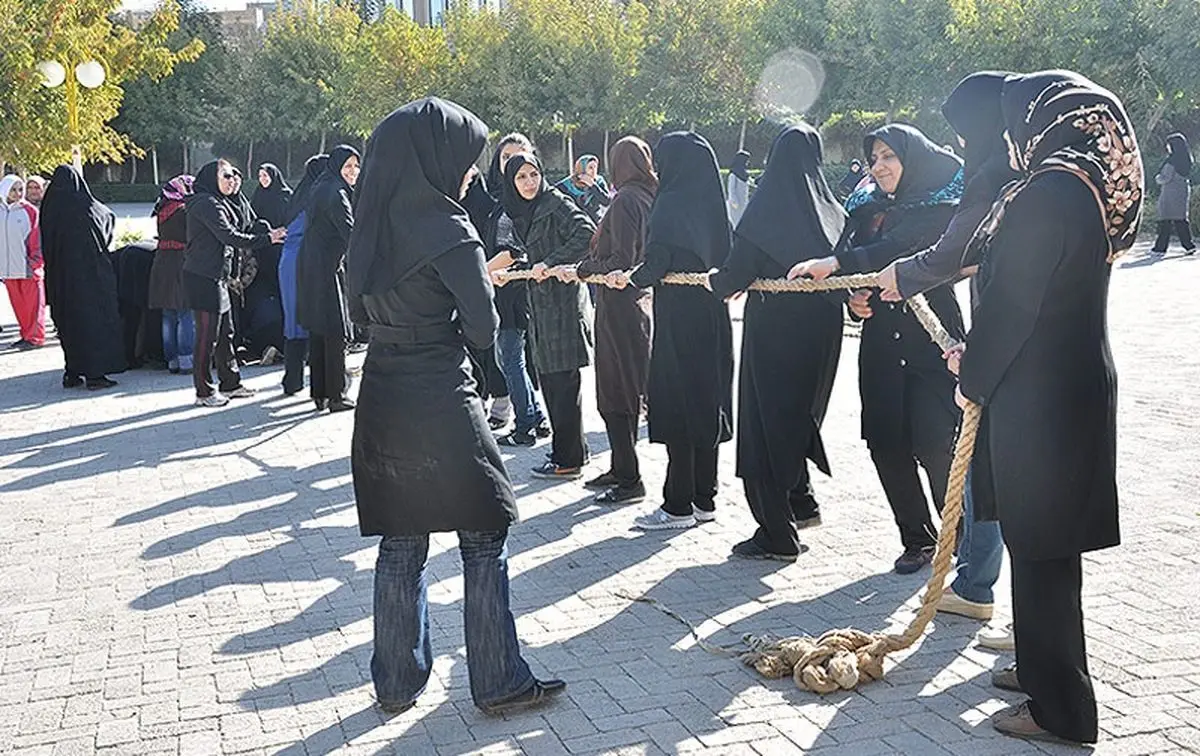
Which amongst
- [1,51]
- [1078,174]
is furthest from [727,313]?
[1,51]

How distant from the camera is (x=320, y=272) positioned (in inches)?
389

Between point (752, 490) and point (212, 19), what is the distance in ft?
184

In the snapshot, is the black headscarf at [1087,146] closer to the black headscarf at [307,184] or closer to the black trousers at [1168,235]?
the black headscarf at [307,184]

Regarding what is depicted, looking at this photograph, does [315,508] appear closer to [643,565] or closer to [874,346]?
[643,565]

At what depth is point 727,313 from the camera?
6.67m

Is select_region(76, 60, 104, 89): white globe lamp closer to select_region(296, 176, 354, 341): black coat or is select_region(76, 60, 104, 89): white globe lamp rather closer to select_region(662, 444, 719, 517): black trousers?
select_region(296, 176, 354, 341): black coat

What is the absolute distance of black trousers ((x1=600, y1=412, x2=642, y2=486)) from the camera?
7.34 m

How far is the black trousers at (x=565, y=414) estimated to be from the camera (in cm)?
782

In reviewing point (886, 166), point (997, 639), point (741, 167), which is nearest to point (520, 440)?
point (886, 166)

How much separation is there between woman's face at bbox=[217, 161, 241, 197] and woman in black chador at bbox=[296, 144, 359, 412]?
112cm

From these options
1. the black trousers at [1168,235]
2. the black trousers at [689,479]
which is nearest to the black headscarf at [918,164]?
the black trousers at [689,479]

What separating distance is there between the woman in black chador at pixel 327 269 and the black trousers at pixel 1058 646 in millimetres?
6636

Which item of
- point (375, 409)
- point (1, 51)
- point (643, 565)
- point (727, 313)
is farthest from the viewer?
point (1, 51)

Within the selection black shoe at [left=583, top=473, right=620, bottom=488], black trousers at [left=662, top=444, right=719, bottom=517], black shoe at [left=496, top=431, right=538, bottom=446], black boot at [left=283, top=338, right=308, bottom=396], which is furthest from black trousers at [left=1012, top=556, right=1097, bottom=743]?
black boot at [left=283, top=338, right=308, bottom=396]
